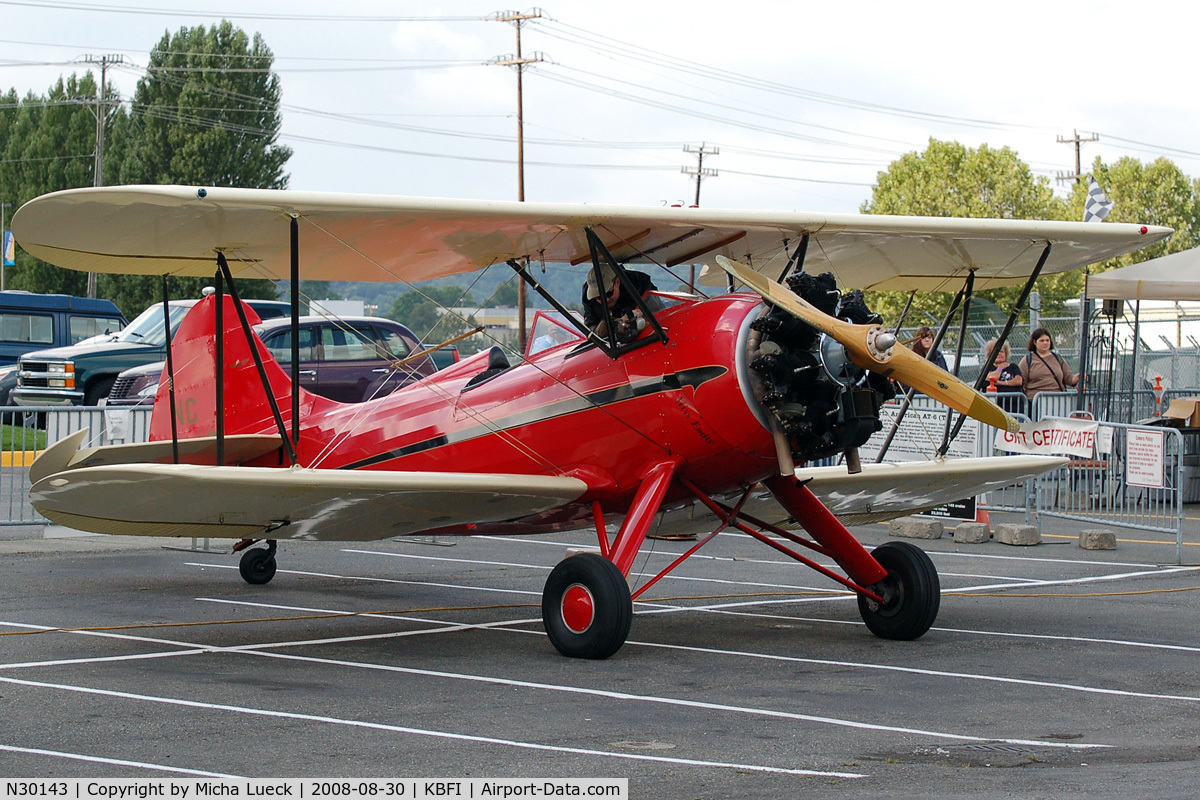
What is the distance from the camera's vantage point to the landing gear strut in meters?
10.7

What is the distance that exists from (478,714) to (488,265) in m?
3.54

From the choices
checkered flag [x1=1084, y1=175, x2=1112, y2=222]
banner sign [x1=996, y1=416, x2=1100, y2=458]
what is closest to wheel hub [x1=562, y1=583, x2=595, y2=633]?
banner sign [x1=996, y1=416, x2=1100, y2=458]

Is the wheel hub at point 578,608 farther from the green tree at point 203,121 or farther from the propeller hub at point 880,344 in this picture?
the green tree at point 203,121

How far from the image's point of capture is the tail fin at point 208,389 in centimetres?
1047

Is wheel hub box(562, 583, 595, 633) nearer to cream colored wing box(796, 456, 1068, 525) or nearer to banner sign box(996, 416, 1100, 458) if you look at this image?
cream colored wing box(796, 456, 1068, 525)

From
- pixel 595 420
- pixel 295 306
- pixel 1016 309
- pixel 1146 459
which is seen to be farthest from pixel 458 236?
pixel 1146 459

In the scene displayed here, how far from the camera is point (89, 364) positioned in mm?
22375

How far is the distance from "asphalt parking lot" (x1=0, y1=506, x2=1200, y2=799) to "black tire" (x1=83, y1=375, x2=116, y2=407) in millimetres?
11406

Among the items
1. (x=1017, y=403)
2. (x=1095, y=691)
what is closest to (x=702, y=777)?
(x=1095, y=691)

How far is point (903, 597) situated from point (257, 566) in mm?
5409

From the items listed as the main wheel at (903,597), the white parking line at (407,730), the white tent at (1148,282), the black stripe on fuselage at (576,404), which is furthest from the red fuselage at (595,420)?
the white tent at (1148,282)

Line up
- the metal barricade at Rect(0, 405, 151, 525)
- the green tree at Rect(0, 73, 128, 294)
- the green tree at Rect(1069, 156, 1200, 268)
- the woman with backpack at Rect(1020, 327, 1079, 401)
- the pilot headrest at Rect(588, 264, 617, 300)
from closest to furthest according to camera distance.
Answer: the pilot headrest at Rect(588, 264, 617, 300) → the metal barricade at Rect(0, 405, 151, 525) → the woman with backpack at Rect(1020, 327, 1079, 401) → the green tree at Rect(0, 73, 128, 294) → the green tree at Rect(1069, 156, 1200, 268)

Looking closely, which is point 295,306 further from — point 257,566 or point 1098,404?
point 1098,404

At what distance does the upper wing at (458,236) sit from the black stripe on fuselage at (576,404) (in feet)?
3.25
